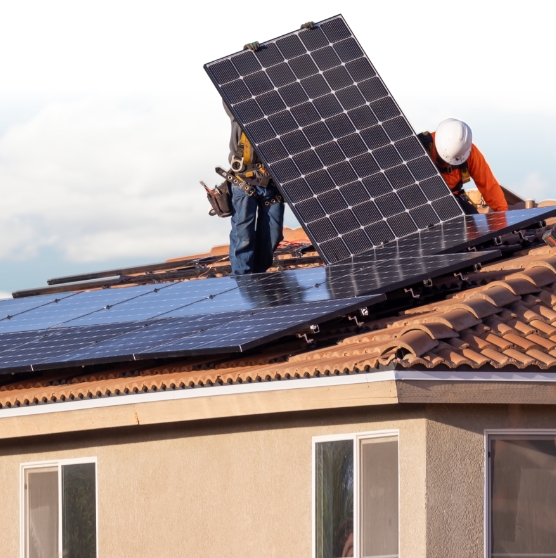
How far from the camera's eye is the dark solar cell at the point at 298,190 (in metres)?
16.7

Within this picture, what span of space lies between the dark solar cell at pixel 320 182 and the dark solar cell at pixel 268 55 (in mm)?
1969

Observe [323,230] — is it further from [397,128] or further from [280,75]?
[280,75]

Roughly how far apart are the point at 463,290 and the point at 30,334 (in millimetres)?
5243

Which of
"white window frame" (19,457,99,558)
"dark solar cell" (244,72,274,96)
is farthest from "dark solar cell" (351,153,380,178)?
"white window frame" (19,457,99,558)

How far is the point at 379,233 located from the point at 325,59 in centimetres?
290

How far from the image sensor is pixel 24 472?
1416 centimetres

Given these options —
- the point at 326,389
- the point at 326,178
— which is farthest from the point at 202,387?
the point at 326,178

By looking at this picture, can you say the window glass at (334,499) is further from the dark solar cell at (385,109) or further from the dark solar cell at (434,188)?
the dark solar cell at (385,109)

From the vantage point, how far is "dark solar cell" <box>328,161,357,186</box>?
16.9 meters

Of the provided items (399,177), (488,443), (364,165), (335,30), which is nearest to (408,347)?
(488,443)

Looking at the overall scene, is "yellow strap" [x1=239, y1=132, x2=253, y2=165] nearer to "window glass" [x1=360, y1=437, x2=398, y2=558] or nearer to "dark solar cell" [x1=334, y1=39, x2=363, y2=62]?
"dark solar cell" [x1=334, y1=39, x2=363, y2=62]

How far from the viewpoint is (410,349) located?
11.0 m

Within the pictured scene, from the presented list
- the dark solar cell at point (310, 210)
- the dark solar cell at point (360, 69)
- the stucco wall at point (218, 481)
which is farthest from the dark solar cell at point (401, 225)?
the stucco wall at point (218, 481)

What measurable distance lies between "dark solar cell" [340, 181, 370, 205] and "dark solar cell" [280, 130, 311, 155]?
80cm
